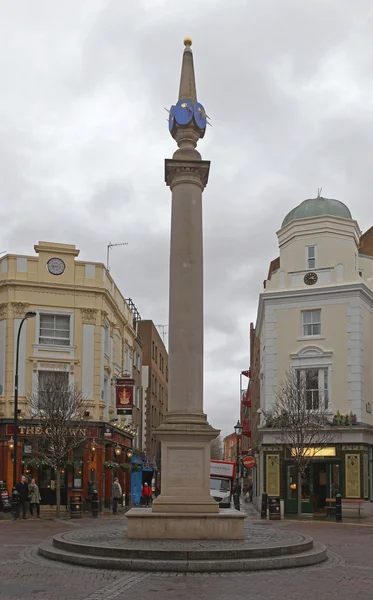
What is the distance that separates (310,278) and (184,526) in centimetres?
2577

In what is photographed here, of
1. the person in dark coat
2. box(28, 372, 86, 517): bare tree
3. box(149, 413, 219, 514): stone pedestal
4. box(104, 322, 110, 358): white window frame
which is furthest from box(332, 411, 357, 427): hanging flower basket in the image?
box(149, 413, 219, 514): stone pedestal

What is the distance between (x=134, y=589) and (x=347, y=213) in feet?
109

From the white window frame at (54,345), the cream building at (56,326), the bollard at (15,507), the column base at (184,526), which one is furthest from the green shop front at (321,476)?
the column base at (184,526)

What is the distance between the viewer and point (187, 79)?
21.4 meters

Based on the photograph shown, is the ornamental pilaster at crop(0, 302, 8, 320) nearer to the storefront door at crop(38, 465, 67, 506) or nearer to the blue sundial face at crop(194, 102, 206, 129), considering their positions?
the storefront door at crop(38, 465, 67, 506)

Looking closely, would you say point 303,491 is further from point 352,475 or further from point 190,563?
point 190,563

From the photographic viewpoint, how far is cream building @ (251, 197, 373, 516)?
38656 millimetres

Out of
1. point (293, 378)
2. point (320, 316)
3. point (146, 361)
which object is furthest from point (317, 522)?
point (146, 361)

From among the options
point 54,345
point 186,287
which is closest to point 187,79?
point 186,287

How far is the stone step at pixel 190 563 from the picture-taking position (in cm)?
1459

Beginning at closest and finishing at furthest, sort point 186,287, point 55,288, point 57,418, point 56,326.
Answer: point 186,287, point 57,418, point 55,288, point 56,326

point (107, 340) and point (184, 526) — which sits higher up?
point (107, 340)

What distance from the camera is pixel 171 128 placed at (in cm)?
2133

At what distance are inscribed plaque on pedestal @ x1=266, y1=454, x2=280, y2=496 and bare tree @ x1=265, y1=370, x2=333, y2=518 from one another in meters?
Result: 1.18
